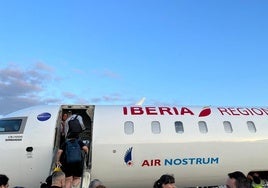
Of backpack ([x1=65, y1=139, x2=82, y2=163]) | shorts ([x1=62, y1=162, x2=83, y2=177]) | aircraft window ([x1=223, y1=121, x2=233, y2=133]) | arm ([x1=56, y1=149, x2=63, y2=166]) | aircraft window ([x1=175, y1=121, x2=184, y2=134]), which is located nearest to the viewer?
backpack ([x1=65, y1=139, x2=82, y2=163])

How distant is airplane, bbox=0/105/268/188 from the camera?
12.9 metres

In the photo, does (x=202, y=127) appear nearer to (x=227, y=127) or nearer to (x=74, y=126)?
(x=227, y=127)

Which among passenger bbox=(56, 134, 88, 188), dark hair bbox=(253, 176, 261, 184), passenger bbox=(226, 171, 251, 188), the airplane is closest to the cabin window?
the airplane

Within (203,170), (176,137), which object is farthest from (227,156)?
(176,137)

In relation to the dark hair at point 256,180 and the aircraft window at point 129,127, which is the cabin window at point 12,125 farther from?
the dark hair at point 256,180

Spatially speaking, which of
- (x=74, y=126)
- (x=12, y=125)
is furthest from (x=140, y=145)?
(x=12, y=125)

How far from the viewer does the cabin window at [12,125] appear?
13592 millimetres

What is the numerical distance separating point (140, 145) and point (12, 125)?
15.2 ft

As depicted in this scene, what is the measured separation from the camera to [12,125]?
13867mm

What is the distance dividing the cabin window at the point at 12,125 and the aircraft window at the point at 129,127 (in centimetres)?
364

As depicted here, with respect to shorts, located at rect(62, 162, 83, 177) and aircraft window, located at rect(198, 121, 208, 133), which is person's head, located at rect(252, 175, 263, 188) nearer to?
aircraft window, located at rect(198, 121, 208, 133)

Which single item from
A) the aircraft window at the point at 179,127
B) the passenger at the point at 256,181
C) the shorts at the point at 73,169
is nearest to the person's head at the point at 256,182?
the passenger at the point at 256,181

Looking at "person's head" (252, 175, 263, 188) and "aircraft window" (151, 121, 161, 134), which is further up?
"aircraft window" (151, 121, 161, 134)

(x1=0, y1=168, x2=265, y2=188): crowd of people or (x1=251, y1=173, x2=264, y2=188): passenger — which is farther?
(x1=251, y1=173, x2=264, y2=188): passenger
